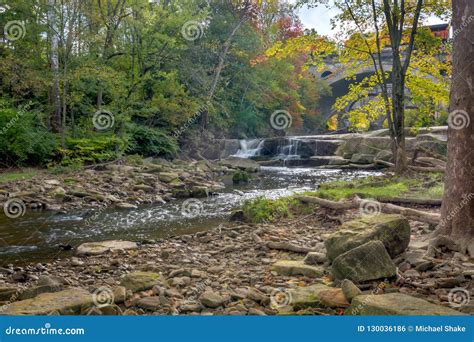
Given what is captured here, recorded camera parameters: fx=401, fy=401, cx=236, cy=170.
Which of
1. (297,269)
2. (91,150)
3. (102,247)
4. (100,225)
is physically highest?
(91,150)

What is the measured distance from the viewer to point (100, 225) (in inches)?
385

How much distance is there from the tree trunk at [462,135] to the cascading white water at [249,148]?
984 inches

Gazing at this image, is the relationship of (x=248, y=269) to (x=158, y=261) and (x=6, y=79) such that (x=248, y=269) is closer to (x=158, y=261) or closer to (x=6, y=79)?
(x=158, y=261)

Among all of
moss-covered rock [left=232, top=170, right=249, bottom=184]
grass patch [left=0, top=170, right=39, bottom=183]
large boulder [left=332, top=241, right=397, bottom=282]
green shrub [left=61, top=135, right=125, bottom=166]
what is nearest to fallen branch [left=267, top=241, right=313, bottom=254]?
large boulder [left=332, top=241, right=397, bottom=282]

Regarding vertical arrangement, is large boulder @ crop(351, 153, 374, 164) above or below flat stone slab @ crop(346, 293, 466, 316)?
above

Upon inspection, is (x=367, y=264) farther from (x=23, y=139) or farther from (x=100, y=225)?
(x=23, y=139)

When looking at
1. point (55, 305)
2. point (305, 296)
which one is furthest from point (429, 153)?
point (55, 305)

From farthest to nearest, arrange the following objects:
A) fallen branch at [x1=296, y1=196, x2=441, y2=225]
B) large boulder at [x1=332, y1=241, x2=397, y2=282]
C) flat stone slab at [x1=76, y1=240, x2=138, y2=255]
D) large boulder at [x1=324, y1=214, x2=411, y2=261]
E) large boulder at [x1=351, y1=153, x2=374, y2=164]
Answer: large boulder at [x1=351, y1=153, x2=374, y2=164] → flat stone slab at [x1=76, y1=240, x2=138, y2=255] → fallen branch at [x1=296, y1=196, x2=441, y2=225] → large boulder at [x1=324, y1=214, x2=411, y2=261] → large boulder at [x1=332, y1=241, x2=397, y2=282]

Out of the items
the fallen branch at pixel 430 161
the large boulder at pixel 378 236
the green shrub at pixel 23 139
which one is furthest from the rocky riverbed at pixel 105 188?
the large boulder at pixel 378 236

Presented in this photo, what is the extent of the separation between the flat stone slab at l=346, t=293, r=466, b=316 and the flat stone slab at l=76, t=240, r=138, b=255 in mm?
4954

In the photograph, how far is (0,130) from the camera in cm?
1623

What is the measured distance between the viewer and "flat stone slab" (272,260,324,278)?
4996mm

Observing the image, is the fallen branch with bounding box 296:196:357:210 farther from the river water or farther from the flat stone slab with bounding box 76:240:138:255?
the flat stone slab with bounding box 76:240:138:255

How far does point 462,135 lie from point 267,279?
9.73ft
